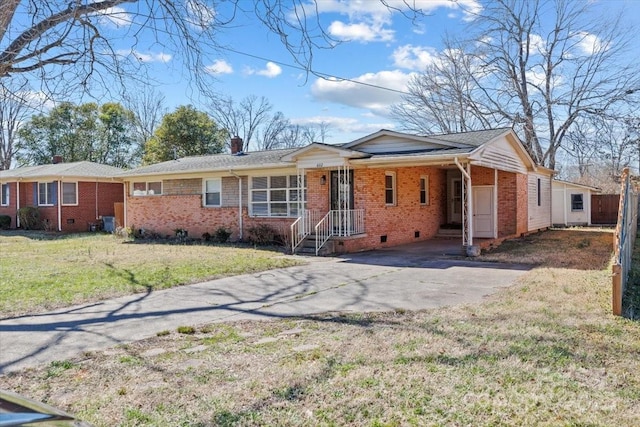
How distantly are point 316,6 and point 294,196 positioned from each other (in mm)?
11720

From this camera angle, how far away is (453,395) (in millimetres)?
3785

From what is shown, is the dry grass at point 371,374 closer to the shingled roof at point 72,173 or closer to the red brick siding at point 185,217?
the red brick siding at point 185,217

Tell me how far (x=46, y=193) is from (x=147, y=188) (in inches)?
320

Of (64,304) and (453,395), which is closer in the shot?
(453,395)

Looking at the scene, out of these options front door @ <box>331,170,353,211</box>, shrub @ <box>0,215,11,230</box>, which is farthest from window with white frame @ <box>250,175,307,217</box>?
shrub @ <box>0,215,11,230</box>

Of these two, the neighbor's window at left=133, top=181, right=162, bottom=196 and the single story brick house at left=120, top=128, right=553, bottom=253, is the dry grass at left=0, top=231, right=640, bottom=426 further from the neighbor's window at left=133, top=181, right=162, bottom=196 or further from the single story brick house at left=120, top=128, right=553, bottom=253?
the neighbor's window at left=133, top=181, right=162, bottom=196

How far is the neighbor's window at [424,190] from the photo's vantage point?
60.1 feet

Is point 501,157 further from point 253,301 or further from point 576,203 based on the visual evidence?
point 576,203

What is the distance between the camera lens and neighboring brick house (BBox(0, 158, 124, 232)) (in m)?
25.2

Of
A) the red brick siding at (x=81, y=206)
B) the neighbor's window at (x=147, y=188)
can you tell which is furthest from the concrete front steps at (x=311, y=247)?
the red brick siding at (x=81, y=206)

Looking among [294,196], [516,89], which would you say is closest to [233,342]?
[294,196]

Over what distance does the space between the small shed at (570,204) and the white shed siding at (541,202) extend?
239 cm

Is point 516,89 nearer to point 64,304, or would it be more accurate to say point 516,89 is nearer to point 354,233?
point 354,233

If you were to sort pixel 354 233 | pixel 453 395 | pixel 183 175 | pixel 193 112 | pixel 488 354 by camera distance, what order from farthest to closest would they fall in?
1. pixel 193 112
2. pixel 183 175
3. pixel 354 233
4. pixel 488 354
5. pixel 453 395
